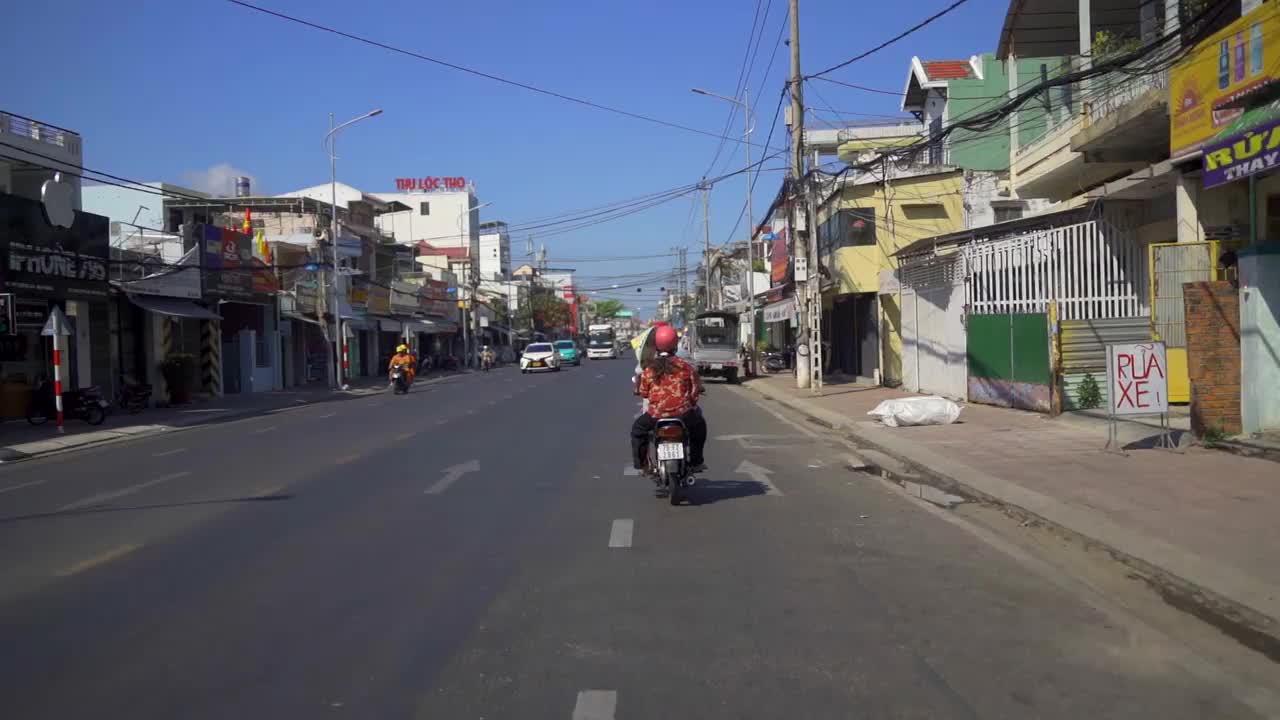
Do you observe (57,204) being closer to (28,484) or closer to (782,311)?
(28,484)

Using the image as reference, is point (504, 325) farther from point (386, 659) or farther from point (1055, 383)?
point (386, 659)

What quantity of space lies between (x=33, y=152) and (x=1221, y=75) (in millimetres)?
29691

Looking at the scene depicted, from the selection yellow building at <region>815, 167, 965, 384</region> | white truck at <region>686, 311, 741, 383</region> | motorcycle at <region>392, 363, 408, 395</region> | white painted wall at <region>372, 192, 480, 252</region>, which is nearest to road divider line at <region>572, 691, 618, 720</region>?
yellow building at <region>815, 167, 965, 384</region>

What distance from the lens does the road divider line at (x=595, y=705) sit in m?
4.66

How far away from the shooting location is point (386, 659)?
18.1 feet

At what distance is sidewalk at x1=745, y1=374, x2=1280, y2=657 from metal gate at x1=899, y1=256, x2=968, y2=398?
213 inches

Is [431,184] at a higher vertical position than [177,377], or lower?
higher

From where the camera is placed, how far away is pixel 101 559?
827cm

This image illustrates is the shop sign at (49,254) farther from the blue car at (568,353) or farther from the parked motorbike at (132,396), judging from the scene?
the blue car at (568,353)

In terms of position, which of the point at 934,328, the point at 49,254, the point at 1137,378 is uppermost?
the point at 49,254

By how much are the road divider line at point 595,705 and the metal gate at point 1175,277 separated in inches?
468

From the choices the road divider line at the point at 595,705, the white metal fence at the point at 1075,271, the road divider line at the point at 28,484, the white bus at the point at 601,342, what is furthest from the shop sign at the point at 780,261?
the road divider line at the point at 595,705

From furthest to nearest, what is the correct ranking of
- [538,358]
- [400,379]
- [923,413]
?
1. [538,358]
2. [400,379]
3. [923,413]

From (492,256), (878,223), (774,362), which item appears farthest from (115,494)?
(492,256)
